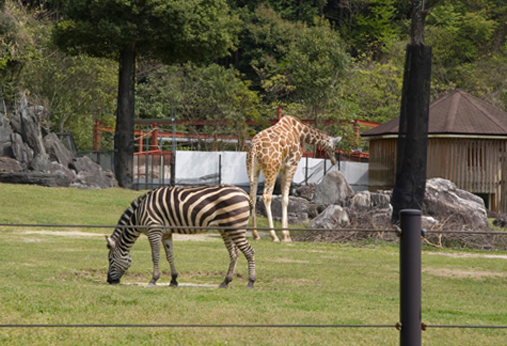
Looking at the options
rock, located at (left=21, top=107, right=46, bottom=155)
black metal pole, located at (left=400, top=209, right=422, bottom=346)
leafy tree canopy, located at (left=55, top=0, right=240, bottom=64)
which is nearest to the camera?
black metal pole, located at (left=400, top=209, right=422, bottom=346)

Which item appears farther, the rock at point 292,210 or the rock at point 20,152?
the rock at point 20,152

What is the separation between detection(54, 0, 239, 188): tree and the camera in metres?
28.1

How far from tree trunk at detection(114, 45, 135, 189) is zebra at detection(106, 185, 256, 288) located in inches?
801

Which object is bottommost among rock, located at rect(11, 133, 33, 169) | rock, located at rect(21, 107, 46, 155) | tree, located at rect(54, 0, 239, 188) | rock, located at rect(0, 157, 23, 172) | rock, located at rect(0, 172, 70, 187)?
rock, located at rect(0, 172, 70, 187)

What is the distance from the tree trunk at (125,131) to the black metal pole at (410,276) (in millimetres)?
26389

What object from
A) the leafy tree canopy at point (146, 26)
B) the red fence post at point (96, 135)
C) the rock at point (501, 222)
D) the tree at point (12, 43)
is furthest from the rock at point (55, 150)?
the rock at point (501, 222)

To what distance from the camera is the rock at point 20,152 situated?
1016 inches

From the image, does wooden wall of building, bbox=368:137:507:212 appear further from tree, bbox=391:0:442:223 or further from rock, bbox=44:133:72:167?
rock, bbox=44:133:72:167

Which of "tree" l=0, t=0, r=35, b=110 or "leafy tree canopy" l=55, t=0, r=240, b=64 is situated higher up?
"leafy tree canopy" l=55, t=0, r=240, b=64

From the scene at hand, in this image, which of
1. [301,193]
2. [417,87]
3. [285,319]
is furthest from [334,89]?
[285,319]

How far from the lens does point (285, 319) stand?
7.32m

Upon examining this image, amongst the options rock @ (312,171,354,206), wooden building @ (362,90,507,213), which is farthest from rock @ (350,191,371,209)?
wooden building @ (362,90,507,213)

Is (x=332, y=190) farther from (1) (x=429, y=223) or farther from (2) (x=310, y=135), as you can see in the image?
(1) (x=429, y=223)

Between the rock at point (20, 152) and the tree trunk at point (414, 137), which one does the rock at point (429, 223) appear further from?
the rock at point (20, 152)
